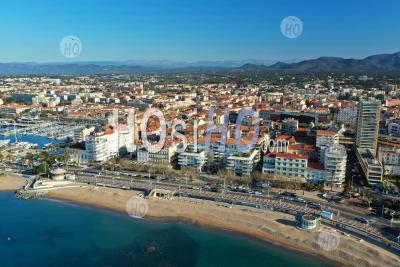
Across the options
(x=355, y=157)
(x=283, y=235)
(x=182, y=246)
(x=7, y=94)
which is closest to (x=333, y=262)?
(x=283, y=235)

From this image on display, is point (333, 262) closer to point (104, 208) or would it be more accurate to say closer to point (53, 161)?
point (104, 208)

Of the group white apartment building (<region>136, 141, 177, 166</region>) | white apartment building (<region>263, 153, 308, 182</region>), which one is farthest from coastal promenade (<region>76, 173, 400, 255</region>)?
white apartment building (<region>263, 153, 308, 182</region>)

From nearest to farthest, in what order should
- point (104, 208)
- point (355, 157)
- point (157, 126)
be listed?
point (104, 208) → point (355, 157) → point (157, 126)

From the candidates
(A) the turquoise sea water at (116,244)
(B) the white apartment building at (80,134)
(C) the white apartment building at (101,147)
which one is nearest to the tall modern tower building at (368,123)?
(A) the turquoise sea water at (116,244)

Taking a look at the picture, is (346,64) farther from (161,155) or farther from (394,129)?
(161,155)

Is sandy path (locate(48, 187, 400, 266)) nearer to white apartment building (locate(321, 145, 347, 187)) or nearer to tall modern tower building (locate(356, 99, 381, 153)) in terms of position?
white apartment building (locate(321, 145, 347, 187))

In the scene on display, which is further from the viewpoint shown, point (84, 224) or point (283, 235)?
point (84, 224)

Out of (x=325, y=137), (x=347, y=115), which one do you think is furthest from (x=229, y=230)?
(x=347, y=115)
